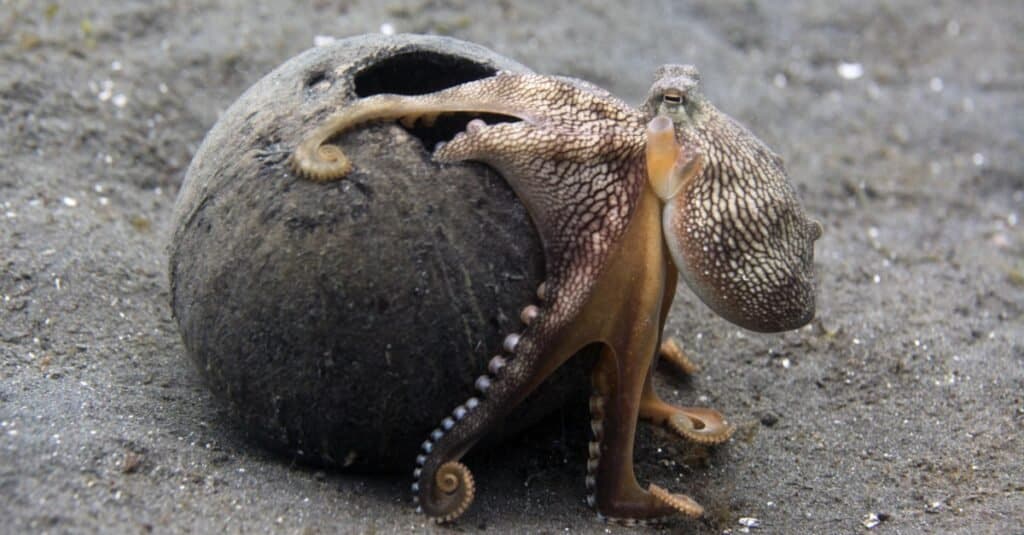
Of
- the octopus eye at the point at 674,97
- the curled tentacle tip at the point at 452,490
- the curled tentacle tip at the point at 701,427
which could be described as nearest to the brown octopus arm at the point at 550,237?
the curled tentacle tip at the point at 452,490

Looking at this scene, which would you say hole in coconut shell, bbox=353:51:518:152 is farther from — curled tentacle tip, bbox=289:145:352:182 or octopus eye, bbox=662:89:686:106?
octopus eye, bbox=662:89:686:106

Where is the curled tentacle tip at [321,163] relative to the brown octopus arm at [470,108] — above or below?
below

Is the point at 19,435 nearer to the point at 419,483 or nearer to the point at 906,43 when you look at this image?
the point at 419,483

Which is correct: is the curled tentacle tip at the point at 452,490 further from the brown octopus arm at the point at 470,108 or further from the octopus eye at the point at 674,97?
the octopus eye at the point at 674,97

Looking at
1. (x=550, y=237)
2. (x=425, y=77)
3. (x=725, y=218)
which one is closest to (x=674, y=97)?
(x=725, y=218)

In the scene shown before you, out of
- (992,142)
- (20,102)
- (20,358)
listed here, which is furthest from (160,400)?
(992,142)

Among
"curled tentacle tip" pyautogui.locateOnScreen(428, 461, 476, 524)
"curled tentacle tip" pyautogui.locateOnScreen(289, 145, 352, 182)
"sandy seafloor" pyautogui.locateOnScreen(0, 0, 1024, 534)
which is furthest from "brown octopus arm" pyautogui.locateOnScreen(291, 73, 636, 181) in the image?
"sandy seafloor" pyautogui.locateOnScreen(0, 0, 1024, 534)
